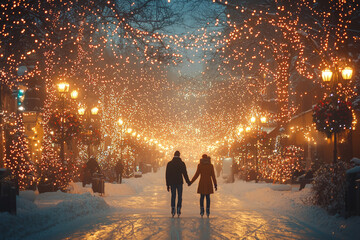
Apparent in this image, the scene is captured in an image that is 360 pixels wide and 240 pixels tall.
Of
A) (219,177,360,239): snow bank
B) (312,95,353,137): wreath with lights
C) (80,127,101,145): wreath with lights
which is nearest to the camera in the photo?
(219,177,360,239): snow bank

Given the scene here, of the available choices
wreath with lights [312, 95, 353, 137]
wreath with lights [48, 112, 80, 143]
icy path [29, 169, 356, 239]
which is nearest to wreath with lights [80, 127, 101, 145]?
wreath with lights [48, 112, 80, 143]

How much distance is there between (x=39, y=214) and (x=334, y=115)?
1138cm

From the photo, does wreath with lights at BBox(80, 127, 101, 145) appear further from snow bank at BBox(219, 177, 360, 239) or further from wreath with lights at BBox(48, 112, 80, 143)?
snow bank at BBox(219, 177, 360, 239)

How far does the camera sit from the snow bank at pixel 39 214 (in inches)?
424

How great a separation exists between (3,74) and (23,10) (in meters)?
7.26

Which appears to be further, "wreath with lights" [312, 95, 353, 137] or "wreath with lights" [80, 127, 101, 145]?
"wreath with lights" [80, 127, 101, 145]

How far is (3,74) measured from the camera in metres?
21.9

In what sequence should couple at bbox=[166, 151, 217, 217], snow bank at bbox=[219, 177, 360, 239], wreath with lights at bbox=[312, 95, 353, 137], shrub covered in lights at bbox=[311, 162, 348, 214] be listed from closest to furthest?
snow bank at bbox=[219, 177, 360, 239], shrub covered in lights at bbox=[311, 162, 348, 214], couple at bbox=[166, 151, 217, 217], wreath with lights at bbox=[312, 95, 353, 137]

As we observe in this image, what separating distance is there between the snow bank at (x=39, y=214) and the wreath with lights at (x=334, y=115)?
8.56 m

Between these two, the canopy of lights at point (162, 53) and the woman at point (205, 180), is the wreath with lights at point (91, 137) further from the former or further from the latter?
the woman at point (205, 180)

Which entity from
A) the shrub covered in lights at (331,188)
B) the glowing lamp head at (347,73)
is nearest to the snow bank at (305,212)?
the shrub covered in lights at (331,188)

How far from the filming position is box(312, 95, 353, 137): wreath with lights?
1890 cm

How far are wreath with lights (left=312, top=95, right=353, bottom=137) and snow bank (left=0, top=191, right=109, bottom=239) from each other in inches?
337

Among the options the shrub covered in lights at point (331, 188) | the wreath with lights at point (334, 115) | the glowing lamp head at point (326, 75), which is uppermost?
the glowing lamp head at point (326, 75)
